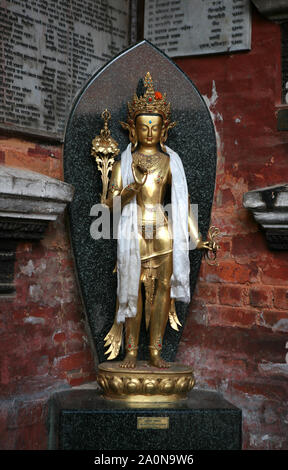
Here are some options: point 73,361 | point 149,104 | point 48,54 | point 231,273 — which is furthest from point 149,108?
point 73,361

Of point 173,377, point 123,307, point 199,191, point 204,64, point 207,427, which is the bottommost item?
point 207,427

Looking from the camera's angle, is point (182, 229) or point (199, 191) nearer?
point (182, 229)

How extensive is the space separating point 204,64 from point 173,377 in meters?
1.96

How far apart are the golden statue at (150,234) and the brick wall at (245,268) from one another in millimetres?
382

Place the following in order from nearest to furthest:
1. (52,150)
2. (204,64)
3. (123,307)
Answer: (123,307)
(52,150)
(204,64)

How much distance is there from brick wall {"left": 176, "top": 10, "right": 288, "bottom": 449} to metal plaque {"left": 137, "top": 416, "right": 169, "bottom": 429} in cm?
74

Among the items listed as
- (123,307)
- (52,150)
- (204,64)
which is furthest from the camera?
(204,64)

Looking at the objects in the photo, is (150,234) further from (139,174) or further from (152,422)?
(152,422)

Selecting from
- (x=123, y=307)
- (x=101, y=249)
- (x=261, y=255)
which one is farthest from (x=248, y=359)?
(x=101, y=249)

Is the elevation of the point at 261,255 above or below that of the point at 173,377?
above

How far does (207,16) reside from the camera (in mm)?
3766

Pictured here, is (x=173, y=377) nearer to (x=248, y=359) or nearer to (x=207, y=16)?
(x=248, y=359)

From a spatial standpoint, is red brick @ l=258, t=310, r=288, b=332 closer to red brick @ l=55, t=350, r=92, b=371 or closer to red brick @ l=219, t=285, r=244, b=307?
red brick @ l=219, t=285, r=244, b=307

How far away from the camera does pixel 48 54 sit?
11.4ft
